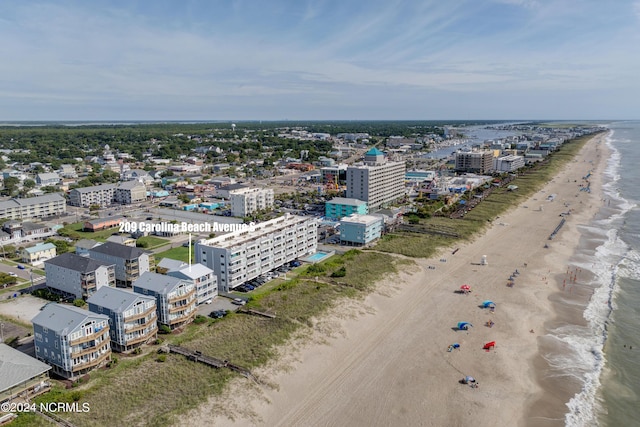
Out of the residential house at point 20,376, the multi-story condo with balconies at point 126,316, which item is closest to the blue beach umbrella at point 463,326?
the multi-story condo with balconies at point 126,316

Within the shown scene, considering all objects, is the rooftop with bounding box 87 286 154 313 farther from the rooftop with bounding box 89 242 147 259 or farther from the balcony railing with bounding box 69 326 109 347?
the rooftop with bounding box 89 242 147 259

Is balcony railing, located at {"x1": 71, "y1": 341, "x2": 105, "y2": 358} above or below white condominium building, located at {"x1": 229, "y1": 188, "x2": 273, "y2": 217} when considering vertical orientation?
below

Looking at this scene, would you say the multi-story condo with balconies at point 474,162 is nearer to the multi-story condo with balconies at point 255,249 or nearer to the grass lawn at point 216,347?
the grass lawn at point 216,347

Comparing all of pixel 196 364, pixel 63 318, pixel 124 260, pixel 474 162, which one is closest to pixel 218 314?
pixel 196 364

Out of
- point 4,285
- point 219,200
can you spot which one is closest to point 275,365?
point 4,285

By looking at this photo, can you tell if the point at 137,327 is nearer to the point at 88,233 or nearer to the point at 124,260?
the point at 124,260
